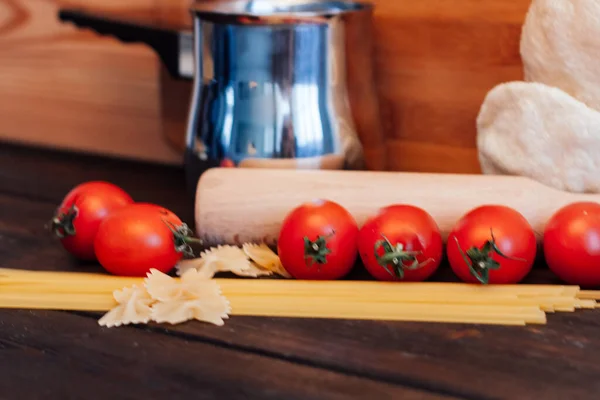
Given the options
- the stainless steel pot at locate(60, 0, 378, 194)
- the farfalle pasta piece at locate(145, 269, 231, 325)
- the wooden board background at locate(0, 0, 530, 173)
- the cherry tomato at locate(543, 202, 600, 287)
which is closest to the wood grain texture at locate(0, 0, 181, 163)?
the wooden board background at locate(0, 0, 530, 173)

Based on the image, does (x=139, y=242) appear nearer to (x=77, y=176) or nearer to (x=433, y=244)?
(x=433, y=244)

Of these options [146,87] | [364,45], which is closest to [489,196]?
[364,45]

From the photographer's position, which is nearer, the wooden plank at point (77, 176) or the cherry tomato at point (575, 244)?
the cherry tomato at point (575, 244)

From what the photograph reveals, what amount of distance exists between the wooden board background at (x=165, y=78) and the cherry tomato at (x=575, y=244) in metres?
0.31

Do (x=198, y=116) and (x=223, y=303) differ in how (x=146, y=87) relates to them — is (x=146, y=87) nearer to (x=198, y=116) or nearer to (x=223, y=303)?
(x=198, y=116)

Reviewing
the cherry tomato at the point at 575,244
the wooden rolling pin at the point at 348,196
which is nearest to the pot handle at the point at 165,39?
the wooden rolling pin at the point at 348,196

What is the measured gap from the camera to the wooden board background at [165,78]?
957 millimetres

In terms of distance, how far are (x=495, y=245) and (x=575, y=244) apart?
76 millimetres

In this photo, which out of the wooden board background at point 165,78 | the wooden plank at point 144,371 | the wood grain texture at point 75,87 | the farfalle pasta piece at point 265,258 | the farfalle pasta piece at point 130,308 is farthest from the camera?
the wood grain texture at point 75,87

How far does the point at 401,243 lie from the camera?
0.65m

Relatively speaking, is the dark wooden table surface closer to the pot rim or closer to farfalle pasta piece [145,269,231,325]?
farfalle pasta piece [145,269,231,325]

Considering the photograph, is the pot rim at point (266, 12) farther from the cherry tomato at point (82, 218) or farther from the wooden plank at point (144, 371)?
the wooden plank at point (144, 371)

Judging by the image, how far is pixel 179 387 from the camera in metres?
0.51

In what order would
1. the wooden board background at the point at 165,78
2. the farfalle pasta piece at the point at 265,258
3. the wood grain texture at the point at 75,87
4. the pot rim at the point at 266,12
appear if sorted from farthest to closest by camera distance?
the wood grain texture at the point at 75,87 → the wooden board background at the point at 165,78 → the pot rim at the point at 266,12 → the farfalle pasta piece at the point at 265,258
